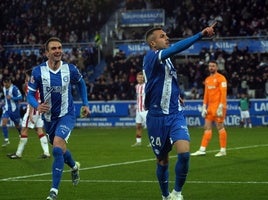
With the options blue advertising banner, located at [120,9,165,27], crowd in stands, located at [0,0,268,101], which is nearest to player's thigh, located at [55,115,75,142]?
crowd in stands, located at [0,0,268,101]

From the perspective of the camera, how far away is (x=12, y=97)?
963 inches

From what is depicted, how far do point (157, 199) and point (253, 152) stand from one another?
9.82 metres

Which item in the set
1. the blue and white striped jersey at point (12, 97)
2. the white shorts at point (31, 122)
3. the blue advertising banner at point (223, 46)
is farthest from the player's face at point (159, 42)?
the blue advertising banner at point (223, 46)

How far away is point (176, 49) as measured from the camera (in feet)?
31.4

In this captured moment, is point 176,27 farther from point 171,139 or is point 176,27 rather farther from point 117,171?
point 171,139

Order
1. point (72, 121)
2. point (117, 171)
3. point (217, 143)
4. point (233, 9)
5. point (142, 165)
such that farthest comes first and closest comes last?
point (233, 9)
point (217, 143)
point (142, 165)
point (117, 171)
point (72, 121)

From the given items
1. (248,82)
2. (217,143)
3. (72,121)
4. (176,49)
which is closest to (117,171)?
(72,121)

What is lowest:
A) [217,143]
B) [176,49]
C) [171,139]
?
[217,143]

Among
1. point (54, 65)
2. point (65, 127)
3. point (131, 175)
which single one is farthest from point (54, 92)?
point (131, 175)

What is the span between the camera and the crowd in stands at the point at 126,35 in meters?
39.1

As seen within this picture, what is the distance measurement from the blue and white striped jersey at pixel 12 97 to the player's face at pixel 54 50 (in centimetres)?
1231

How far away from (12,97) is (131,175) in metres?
10.5

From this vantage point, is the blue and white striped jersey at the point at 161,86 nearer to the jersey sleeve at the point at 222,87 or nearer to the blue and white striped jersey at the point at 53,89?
the blue and white striped jersey at the point at 53,89

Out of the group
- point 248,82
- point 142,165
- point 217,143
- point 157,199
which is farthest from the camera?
point 248,82
